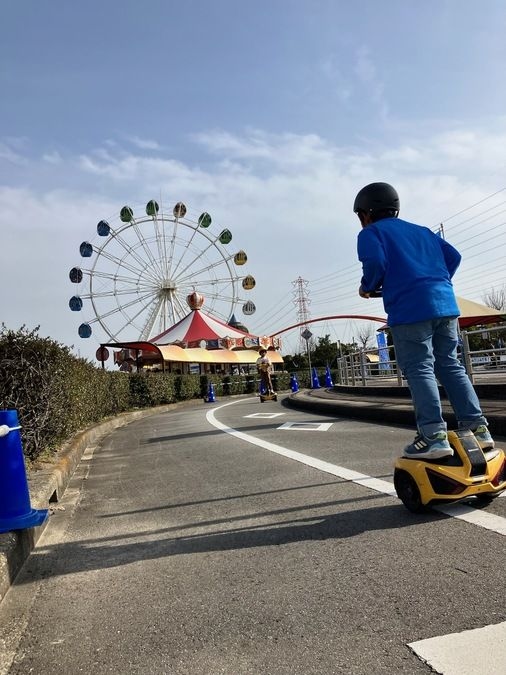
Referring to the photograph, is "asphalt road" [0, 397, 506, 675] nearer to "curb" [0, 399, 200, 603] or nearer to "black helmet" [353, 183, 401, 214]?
"curb" [0, 399, 200, 603]

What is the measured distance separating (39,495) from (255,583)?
2257mm

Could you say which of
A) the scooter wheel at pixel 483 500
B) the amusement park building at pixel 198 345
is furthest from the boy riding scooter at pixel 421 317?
the amusement park building at pixel 198 345

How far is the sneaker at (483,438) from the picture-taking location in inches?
130

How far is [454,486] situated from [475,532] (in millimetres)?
317

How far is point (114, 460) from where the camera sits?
7277mm

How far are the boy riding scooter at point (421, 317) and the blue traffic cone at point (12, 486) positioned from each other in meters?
2.22

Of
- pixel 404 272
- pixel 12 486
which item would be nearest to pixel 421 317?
pixel 404 272

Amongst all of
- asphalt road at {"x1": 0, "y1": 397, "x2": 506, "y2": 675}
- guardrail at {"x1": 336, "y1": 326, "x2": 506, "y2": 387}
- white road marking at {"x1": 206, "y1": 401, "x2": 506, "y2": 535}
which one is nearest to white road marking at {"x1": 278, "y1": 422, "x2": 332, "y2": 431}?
white road marking at {"x1": 206, "y1": 401, "x2": 506, "y2": 535}

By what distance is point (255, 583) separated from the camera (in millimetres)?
2430

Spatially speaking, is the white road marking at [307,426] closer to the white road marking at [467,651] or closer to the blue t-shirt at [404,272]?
the blue t-shirt at [404,272]

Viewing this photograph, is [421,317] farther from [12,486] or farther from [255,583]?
[12,486]

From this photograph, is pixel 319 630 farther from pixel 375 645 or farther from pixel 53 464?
pixel 53 464

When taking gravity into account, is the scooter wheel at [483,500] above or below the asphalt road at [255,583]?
above

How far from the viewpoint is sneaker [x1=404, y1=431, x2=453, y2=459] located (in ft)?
10.3
